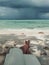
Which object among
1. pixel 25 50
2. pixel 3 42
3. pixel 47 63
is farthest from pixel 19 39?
pixel 47 63

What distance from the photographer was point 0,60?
3.35 meters

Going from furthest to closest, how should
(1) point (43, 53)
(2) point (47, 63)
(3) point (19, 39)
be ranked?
(3) point (19, 39)
(1) point (43, 53)
(2) point (47, 63)

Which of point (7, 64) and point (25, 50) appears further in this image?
point (25, 50)

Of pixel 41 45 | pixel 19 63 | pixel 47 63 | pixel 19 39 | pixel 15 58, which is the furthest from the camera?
pixel 19 39

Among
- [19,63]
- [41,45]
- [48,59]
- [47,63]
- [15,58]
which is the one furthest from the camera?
[41,45]

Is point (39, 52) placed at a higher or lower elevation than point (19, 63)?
lower

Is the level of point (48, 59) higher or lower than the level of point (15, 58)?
lower

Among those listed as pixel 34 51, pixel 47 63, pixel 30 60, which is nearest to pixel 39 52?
pixel 34 51

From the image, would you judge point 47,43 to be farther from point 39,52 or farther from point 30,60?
point 30,60

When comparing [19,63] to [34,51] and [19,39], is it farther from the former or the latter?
[19,39]

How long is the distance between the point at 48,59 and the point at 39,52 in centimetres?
53

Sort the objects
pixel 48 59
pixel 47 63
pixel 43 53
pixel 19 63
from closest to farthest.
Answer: pixel 19 63 → pixel 47 63 → pixel 48 59 → pixel 43 53

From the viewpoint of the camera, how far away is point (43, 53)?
3.97 metres

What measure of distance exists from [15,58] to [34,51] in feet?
5.17
